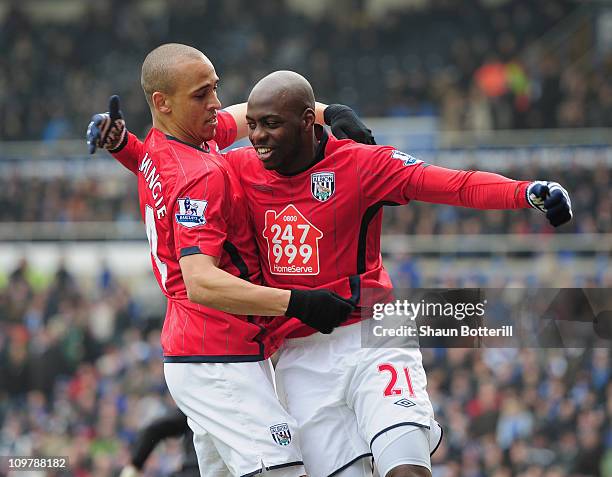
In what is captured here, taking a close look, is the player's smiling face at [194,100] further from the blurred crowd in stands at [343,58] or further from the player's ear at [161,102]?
the blurred crowd in stands at [343,58]

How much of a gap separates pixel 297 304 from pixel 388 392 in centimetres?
64

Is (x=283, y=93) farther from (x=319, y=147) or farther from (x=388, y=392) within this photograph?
(x=388, y=392)

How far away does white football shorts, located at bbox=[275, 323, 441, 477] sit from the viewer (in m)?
5.46

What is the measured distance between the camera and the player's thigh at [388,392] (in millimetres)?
5371

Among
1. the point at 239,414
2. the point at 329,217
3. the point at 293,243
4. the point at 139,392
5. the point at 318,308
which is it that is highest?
the point at 329,217

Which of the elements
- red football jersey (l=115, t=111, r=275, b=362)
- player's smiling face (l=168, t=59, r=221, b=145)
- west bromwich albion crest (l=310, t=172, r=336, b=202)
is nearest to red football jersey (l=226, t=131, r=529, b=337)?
west bromwich albion crest (l=310, t=172, r=336, b=202)

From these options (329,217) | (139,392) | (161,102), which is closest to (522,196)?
(329,217)

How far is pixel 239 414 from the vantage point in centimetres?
539

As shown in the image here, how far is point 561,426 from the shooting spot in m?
12.3

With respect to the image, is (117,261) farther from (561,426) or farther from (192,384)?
(192,384)

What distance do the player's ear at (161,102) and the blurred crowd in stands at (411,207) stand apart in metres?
10.7

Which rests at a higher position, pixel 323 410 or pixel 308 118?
pixel 308 118

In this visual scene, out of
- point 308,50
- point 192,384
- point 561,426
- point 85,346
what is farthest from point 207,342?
point 308,50

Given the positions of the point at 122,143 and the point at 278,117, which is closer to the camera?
the point at 278,117
